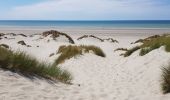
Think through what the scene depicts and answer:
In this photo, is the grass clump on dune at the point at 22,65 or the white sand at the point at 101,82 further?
the grass clump on dune at the point at 22,65

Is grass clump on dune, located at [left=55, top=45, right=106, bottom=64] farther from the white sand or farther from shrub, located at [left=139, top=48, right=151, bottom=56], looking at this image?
shrub, located at [left=139, top=48, right=151, bottom=56]

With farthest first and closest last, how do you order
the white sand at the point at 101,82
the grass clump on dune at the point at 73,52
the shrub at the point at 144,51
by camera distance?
the grass clump on dune at the point at 73,52 < the shrub at the point at 144,51 < the white sand at the point at 101,82

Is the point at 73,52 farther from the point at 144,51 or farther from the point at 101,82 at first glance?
the point at 101,82

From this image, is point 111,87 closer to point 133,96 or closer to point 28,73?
point 133,96

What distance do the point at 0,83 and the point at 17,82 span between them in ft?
1.61

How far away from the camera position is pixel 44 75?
10031 mm

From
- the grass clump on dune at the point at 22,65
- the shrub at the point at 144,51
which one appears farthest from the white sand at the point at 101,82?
the grass clump on dune at the point at 22,65

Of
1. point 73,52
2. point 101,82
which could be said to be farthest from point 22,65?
point 73,52

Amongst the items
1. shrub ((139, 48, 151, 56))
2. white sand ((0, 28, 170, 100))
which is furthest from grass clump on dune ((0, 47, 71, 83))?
shrub ((139, 48, 151, 56))

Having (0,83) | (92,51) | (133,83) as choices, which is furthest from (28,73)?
(92,51)

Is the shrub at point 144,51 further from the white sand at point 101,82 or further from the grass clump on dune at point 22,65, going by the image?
the grass clump on dune at point 22,65

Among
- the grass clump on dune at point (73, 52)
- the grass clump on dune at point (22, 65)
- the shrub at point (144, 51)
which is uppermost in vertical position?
the grass clump on dune at point (22, 65)

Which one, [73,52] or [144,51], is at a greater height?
[144,51]

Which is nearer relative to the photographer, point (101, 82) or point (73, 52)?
point (101, 82)
